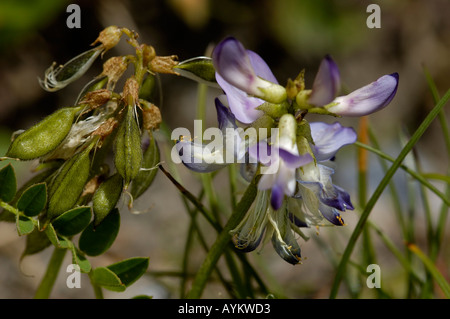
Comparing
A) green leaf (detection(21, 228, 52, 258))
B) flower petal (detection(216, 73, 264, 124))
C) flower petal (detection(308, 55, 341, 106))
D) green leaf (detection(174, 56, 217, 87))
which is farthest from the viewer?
green leaf (detection(21, 228, 52, 258))

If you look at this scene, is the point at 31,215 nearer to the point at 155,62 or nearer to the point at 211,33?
the point at 155,62

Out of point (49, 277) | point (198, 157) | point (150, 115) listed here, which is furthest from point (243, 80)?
point (49, 277)

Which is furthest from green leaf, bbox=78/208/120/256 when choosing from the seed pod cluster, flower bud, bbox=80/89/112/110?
flower bud, bbox=80/89/112/110

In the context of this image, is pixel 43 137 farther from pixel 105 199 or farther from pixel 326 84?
pixel 326 84

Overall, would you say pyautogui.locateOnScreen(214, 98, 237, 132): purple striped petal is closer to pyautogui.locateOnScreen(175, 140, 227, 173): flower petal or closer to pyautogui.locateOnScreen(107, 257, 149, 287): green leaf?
pyautogui.locateOnScreen(175, 140, 227, 173): flower petal

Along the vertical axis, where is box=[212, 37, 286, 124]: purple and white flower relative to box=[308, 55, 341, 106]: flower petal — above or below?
above

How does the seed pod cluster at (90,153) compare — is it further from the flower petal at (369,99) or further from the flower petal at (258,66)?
the flower petal at (369,99)
